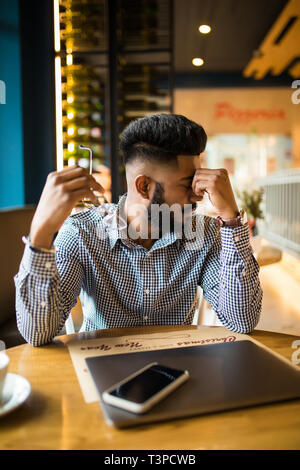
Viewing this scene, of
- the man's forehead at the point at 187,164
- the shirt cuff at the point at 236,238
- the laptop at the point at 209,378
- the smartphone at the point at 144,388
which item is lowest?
the laptop at the point at 209,378

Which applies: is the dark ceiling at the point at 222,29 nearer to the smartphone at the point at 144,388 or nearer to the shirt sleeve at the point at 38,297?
the shirt sleeve at the point at 38,297

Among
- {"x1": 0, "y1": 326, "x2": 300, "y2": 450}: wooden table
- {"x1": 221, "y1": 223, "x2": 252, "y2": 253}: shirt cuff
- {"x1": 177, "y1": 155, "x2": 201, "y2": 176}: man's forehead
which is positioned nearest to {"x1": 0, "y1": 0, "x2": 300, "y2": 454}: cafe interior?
{"x1": 0, "y1": 326, "x2": 300, "y2": 450}: wooden table

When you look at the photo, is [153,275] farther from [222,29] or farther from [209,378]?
[222,29]

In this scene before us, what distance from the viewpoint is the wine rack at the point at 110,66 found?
296 centimetres

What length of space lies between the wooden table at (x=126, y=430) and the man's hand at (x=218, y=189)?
1.99ft

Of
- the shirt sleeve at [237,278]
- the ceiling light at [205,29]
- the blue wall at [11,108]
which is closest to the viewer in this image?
the shirt sleeve at [237,278]

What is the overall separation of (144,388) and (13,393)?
23cm

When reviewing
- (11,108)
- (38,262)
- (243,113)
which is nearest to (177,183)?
(38,262)

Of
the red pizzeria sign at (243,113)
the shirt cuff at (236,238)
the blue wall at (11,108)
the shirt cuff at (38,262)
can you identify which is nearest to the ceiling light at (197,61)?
the red pizzeria sign at (243,113)

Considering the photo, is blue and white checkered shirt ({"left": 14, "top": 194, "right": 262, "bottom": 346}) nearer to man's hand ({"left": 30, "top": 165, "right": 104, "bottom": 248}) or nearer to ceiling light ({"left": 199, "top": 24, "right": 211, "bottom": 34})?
man's hand ({"left": 30, "top": 165, "right": 104, "bottom": 248})

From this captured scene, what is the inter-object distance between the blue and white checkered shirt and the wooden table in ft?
1.32

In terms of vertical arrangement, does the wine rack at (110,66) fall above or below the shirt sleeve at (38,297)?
above

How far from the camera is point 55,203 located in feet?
3.26
